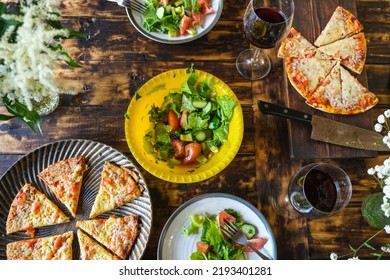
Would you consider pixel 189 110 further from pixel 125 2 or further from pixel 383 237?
pixel 383 237

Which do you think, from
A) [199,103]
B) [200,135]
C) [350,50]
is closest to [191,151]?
[200,135]

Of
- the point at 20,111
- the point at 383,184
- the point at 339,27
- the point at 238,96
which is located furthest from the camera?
the point at 339,27

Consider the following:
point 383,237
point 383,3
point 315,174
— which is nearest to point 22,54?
point 315,174

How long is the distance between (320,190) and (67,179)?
105 cm

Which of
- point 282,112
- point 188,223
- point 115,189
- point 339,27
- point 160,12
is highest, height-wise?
point 160,12

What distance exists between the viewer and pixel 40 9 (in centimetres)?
129

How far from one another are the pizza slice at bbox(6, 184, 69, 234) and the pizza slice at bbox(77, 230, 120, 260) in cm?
11

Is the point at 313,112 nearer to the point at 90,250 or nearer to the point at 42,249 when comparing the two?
the point at 90,250

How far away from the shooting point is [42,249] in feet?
5.21

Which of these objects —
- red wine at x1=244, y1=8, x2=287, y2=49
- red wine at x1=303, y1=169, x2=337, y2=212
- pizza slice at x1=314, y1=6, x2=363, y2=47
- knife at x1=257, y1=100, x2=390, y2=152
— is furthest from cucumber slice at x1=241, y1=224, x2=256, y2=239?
pizza slice at x1=314, y1=6, x2=363, y2=47

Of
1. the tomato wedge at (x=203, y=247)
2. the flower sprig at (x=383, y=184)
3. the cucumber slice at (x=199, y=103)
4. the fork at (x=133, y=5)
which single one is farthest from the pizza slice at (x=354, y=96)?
the fork at (x=133, y=5)

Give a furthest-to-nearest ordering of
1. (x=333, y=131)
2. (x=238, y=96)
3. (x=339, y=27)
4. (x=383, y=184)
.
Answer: (x=339, y=27) < (x=238, y=96) < (x=333, y=131) < (x=383, y=184)

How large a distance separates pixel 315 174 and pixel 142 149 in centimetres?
72

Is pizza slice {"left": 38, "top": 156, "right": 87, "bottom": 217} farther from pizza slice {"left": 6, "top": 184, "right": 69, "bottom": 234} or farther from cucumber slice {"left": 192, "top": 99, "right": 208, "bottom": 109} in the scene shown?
cucumber slice {"left": 192, "top": 99, "right": 208, "bottom": 109}
